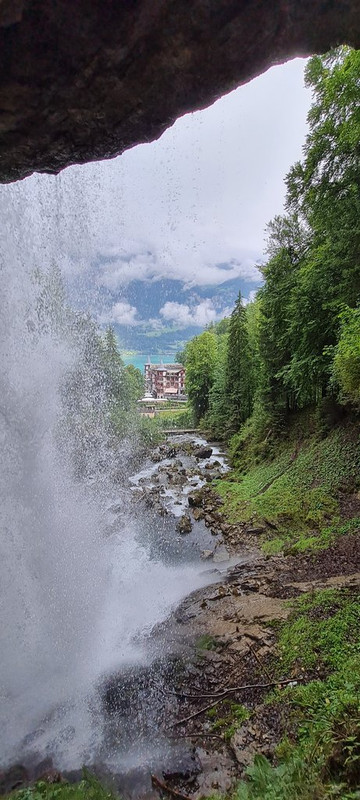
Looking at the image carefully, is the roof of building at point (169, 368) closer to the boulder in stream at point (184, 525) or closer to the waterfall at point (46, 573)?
the boulder in stream at point (184, 525)

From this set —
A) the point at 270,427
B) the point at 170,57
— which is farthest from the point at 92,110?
the point at 270,427

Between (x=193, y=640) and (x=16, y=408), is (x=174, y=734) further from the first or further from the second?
(x=16, y=408)

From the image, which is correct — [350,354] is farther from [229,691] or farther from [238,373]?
[238,373]

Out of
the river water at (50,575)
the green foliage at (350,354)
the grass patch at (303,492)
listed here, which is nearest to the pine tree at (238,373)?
the grass patch at (303,492)

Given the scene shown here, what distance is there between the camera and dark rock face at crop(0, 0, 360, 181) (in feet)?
10.5

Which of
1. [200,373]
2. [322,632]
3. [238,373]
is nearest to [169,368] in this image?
[200,373]

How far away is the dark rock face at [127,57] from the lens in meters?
3.19

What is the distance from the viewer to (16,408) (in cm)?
862

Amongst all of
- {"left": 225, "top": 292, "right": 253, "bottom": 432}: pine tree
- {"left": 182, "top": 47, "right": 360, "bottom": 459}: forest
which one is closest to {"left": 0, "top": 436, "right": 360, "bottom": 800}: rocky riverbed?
{"left": 182, "top": 47, "right": 360, "bottom": 459}: forest

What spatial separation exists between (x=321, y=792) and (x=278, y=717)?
188 centimetres

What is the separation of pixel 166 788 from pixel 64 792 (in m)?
1.20

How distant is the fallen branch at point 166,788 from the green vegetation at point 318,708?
0.95 metres

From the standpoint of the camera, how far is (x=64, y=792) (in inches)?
156

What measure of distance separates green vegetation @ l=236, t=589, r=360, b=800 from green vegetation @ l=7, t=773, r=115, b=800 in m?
1.96
